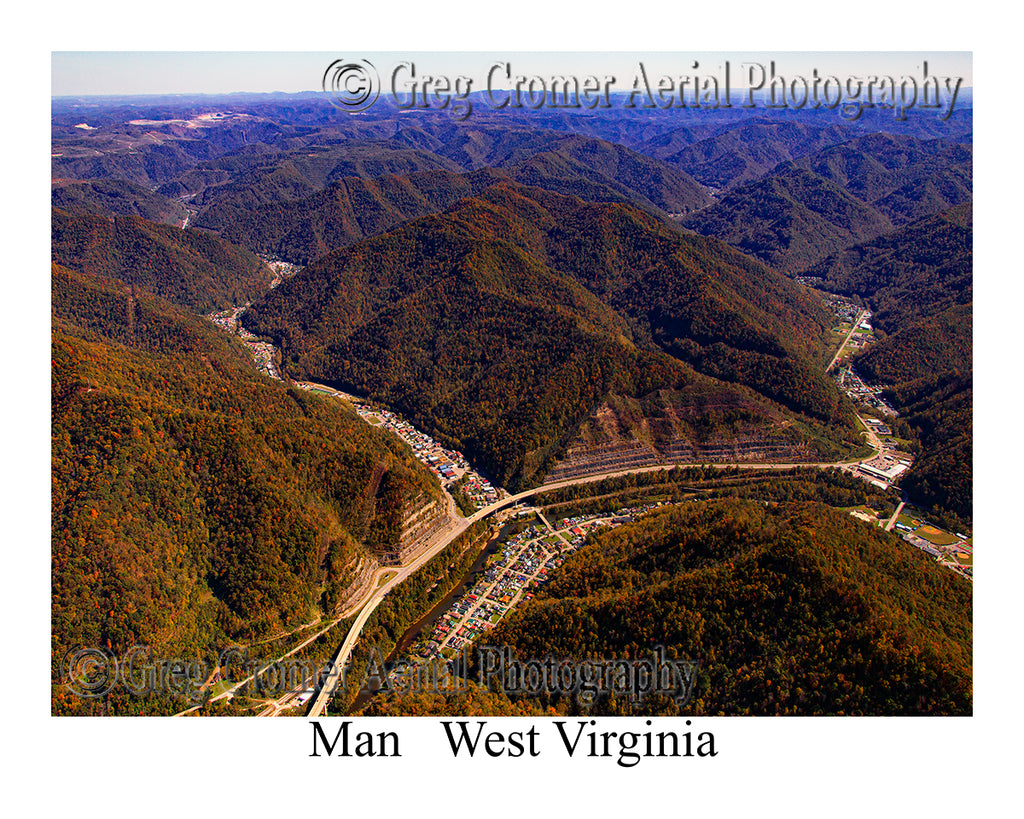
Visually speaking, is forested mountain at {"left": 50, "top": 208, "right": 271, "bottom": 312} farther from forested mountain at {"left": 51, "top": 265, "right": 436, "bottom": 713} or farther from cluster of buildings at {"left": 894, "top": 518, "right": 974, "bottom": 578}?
cluster of buildings at {"left": 894, "top": 518, "right": 974, "bottom": 578}

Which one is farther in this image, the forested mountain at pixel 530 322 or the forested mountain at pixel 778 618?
the forested mountain at pixel 530 322

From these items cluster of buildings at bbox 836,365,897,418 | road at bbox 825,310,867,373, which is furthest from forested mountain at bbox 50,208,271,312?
cluster of buildings at bbox 836,365,897,418

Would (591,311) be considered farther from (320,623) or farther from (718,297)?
(320,623)

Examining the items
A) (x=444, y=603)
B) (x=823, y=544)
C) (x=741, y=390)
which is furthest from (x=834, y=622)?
(x=741, y=390)

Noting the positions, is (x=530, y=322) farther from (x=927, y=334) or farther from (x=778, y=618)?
(x=927, y=334)

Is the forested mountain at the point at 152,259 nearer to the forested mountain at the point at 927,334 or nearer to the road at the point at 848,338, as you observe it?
the road at the point at 848,338

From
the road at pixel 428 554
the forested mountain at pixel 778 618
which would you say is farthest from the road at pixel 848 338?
the forested mountain at pixel 778 618

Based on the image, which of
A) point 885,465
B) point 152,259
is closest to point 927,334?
point 885,465
